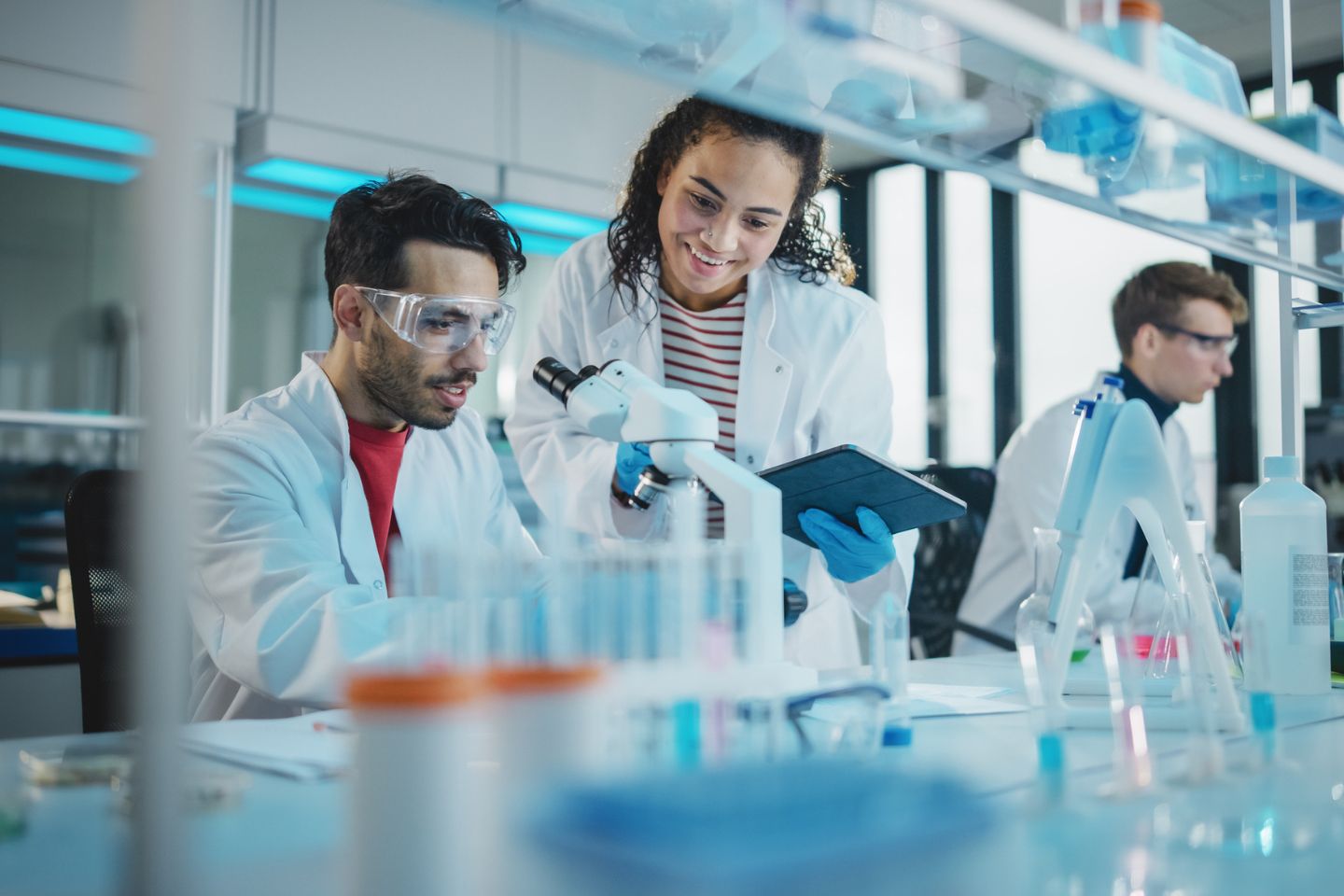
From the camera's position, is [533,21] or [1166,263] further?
[1166,263]

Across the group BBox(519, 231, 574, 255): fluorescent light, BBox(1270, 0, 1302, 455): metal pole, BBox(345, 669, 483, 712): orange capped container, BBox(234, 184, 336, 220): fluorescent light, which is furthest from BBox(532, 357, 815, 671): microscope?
BBox(519, 231, 574, 255): fluorescent light

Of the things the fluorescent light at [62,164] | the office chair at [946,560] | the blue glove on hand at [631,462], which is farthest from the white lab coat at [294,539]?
the fluorescent light at [62,164]

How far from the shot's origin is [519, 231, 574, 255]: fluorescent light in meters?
4.49

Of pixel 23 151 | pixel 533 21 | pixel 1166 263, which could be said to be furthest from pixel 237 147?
pixel 533 21

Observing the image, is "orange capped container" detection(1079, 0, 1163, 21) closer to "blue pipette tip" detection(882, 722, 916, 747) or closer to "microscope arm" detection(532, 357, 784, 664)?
"microscope arm" detection(532, 357, 784, 664)

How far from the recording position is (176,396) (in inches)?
22.3

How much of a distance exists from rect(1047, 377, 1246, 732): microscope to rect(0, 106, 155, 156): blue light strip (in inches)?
108

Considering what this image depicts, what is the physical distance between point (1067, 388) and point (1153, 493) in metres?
4.07

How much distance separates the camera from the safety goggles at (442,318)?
1.86 metres

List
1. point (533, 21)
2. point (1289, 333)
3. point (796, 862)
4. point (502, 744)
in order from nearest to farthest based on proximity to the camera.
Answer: point (796, 862), point (502, 744), point (533, 21), point (1289, 333)

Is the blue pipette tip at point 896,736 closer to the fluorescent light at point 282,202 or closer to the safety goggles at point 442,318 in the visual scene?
the safety goggles at point 442,318

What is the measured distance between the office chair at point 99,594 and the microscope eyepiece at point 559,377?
24.4 inches

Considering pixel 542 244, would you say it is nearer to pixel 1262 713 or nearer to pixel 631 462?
pixel 631 462

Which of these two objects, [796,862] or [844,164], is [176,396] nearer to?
[796,862]
